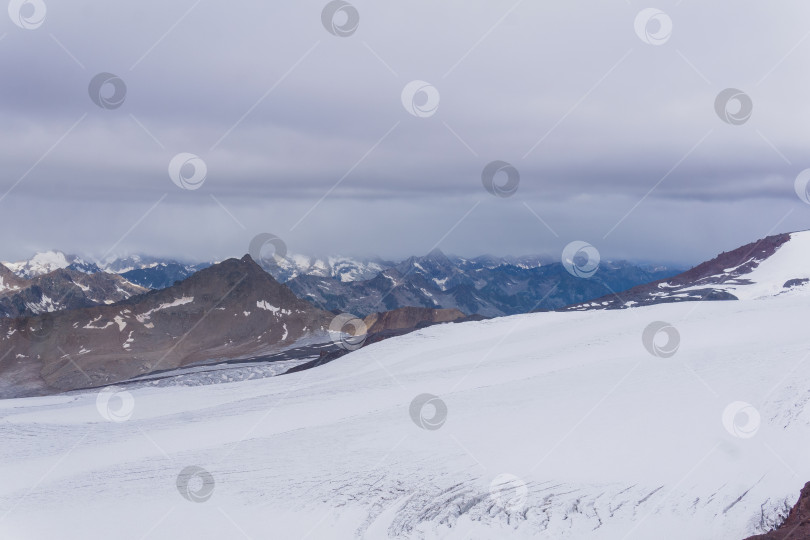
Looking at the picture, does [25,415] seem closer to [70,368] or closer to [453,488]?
[453,488]

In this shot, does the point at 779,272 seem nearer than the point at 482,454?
No

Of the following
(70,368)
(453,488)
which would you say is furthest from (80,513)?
(70,368)

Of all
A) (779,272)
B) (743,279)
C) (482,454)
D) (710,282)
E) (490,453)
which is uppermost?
(710,282)

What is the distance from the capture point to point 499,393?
33.9m

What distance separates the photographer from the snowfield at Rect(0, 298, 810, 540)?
21.0 meters

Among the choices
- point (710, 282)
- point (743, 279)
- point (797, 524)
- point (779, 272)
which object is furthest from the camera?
point (710, 282)

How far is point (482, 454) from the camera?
84.1 ft

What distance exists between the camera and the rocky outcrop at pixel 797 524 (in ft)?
51.6

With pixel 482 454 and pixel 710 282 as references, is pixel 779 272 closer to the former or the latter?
pixel 710 282

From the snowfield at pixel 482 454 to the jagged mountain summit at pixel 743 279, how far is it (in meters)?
103

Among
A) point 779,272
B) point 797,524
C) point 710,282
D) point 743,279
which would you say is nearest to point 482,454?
point 797,524

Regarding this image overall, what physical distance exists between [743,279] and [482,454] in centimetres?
16385

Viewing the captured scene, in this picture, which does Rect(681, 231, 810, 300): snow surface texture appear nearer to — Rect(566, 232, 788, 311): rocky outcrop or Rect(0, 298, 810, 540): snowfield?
Rect(566, 232, 788, 311): rocky outcrop

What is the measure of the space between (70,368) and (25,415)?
16630 cm
